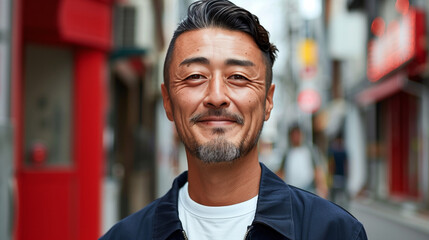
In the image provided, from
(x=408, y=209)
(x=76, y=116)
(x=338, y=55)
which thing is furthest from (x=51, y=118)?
(x=338, y=55)

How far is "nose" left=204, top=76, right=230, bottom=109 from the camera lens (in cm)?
194

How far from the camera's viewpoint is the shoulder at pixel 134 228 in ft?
6.67

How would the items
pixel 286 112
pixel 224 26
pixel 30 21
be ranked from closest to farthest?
pixel 224 26, pixel 30 21, pixel 286 112

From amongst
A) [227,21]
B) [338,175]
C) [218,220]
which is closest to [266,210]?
[218,220]

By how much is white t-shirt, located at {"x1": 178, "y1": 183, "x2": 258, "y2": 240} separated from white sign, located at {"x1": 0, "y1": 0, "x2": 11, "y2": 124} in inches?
110

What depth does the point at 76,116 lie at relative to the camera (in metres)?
7.38

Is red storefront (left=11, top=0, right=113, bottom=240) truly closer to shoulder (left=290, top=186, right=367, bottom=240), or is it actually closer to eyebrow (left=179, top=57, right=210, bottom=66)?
eyebrow (left=179, top=57, right=210, bottom=66)

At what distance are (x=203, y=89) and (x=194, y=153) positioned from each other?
0.23 metres

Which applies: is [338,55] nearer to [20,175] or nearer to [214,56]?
[20,175]

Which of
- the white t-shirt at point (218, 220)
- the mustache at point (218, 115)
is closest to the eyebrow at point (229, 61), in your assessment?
the mustache at point (218, 115)

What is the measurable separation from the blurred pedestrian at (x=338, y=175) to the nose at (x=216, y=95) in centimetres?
1071

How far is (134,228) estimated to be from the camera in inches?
80.9

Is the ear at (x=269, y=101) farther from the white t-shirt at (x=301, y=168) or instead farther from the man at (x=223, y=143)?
the white t-shirt at (x=301, y=168)

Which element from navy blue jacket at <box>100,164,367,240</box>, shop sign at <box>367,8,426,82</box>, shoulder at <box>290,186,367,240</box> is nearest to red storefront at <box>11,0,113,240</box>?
navy blue jacket at <box>100,164,367,240</box>
